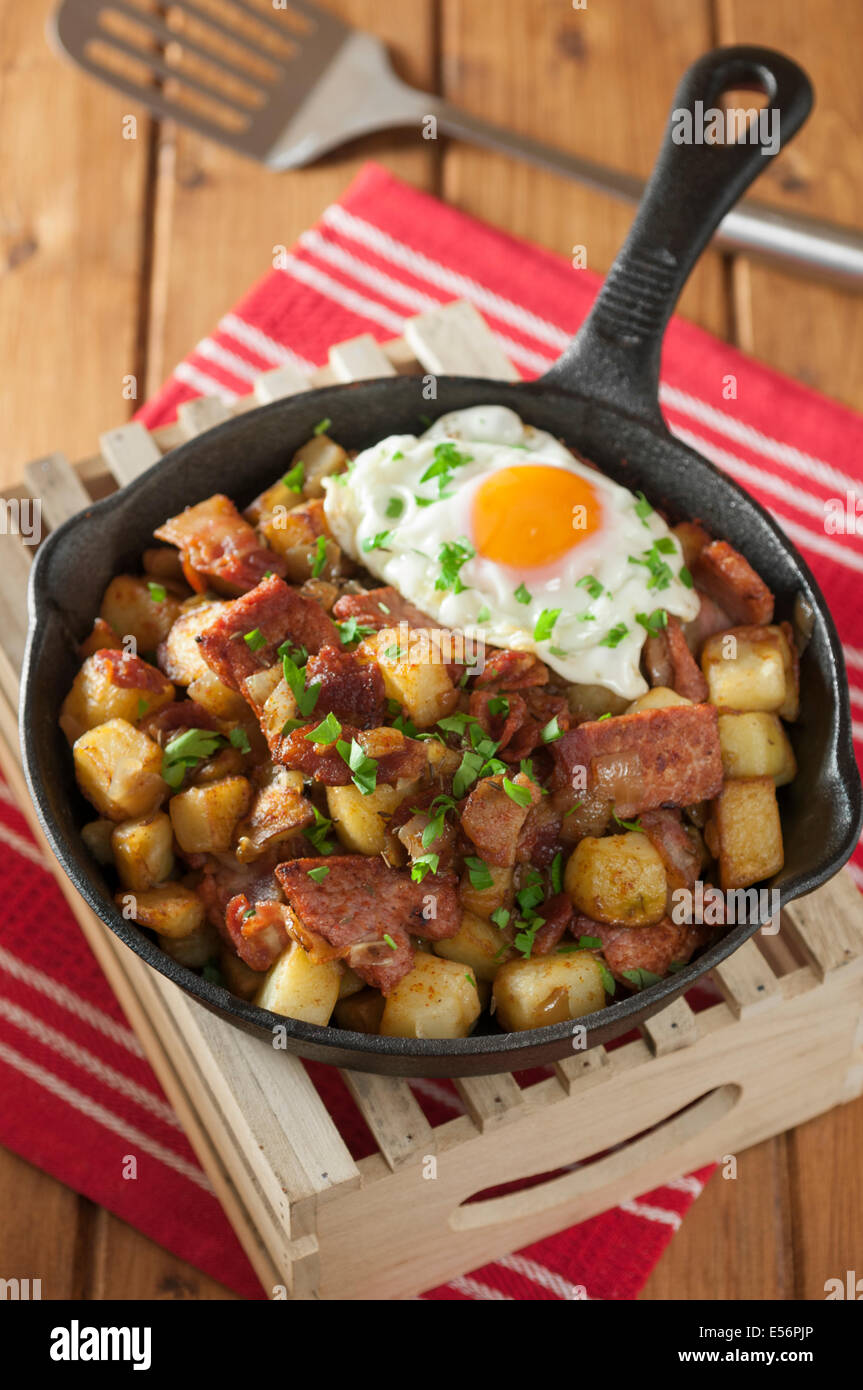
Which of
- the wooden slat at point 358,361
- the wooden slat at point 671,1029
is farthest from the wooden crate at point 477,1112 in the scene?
Answer: the wooden slat at point 358,361

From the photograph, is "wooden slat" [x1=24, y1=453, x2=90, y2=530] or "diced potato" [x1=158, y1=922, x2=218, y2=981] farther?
"wooden slat" [x1=24, y1=453, x2=90, y2=530]

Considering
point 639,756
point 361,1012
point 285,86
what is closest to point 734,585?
point 639,756

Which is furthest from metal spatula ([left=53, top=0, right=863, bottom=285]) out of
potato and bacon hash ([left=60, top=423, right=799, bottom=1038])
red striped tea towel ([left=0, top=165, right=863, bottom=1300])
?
potato and bacon hash ([left=60, top=423, right=799, bottom=1038])

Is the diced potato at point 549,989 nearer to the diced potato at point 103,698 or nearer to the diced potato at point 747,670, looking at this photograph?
the diced potato at point 747,670

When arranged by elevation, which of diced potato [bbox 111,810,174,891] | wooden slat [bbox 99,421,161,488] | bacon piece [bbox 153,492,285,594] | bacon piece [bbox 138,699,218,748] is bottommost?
diced potato [bbox 111,810,174,891]

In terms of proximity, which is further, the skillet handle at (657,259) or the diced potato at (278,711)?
the skillet handle at (657,259)

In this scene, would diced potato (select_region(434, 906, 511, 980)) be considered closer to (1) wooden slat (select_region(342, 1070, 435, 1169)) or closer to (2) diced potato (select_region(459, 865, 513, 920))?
(2) diced potato (select_region(459, 865, 513, 920))

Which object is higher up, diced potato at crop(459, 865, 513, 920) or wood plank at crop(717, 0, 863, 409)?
wood plank at crop(717, 0, 863, 409)
